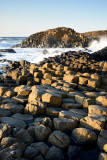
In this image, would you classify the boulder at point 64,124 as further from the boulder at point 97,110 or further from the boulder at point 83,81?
the boulder at point 83,81

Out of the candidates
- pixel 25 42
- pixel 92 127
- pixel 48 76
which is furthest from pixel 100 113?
pixel 25 42

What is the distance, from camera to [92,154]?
7.29 feet

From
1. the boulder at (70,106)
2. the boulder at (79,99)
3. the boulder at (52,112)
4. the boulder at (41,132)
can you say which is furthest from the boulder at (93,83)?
the boulder at (41,132)

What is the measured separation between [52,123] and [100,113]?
0.87 meters

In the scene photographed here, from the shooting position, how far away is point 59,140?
2.26 metres

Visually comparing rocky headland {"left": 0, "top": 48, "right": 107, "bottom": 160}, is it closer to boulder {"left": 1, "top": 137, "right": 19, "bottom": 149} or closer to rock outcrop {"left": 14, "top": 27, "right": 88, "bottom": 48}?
boulder {"left": 1, "top": 137, "right": 19, "bottom": 149}

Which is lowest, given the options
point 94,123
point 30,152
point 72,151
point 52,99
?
point 72,151

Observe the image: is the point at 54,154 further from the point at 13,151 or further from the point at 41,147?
the point at 13,151

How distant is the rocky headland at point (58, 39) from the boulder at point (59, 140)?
70.8 feet

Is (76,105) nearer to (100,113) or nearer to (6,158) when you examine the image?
(100,113)

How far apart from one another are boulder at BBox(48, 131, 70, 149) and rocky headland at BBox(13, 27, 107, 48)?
21.6 m

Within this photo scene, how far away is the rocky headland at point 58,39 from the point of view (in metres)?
23.5

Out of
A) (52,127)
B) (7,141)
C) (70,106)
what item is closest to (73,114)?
(70,106)

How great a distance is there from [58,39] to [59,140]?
2272 cm
